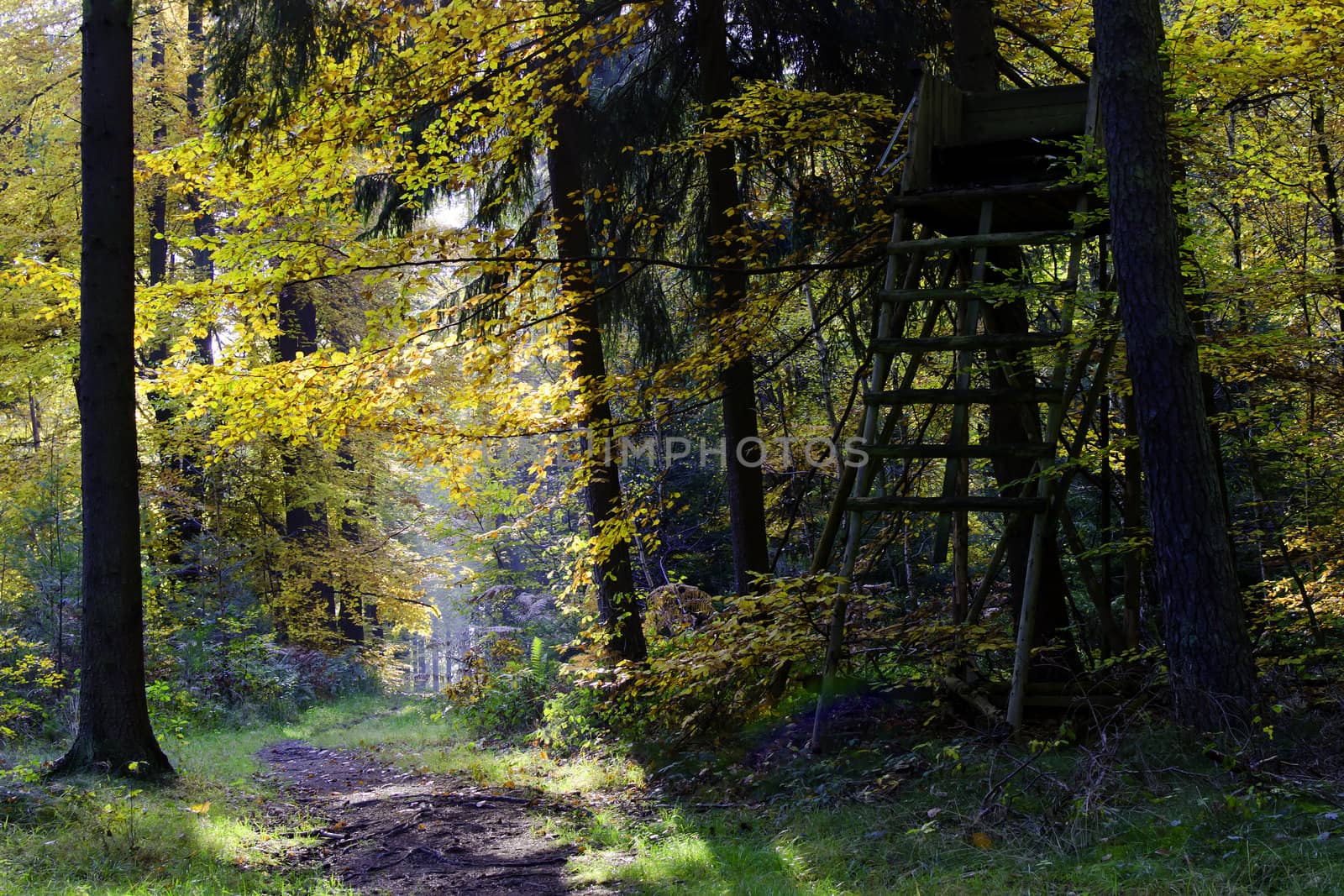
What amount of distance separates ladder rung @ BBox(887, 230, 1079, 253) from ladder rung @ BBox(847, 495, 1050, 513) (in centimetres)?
156

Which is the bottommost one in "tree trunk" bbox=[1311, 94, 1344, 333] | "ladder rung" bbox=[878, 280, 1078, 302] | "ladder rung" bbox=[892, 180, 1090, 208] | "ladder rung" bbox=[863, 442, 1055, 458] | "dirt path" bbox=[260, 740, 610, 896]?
"dirt path" bbox=[260, 740, 610, 896]

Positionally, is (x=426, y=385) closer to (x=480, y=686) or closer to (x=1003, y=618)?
(x=480, y=686)

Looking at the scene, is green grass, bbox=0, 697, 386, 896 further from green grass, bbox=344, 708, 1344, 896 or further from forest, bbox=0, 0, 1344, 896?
green grass, bbox=344, 708, 1344, 896

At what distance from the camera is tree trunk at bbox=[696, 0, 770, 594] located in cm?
870

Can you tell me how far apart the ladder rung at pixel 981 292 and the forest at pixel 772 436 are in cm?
3

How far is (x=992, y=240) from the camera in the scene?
5871 millimetres

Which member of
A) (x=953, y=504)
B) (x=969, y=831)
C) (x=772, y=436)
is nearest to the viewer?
(x=969, y=831)

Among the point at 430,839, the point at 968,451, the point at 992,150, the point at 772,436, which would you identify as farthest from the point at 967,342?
the point at 772,436

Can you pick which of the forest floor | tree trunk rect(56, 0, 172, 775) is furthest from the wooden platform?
tree trunk rect(56, 0, 172, 775)

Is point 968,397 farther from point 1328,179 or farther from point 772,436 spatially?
point 772,436

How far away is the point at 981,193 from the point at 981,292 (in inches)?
39.6

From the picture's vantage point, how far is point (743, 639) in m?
6.55

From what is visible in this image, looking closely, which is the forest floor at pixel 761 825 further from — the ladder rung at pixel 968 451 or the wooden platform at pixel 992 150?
the wooden platform at pixel 992 150

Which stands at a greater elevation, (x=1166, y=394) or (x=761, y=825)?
(x=1166, y=394)
